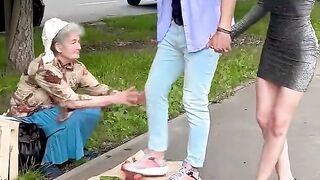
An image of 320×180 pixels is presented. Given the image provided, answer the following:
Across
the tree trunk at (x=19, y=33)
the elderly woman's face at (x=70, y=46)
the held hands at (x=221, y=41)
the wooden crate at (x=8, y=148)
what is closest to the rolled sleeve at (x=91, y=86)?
the elderly woman's face at (x=70, y=46)

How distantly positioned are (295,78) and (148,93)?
0.85 m

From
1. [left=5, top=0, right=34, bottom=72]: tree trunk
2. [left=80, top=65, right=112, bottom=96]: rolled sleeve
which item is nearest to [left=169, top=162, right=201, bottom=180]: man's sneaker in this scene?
[left=80, top=65, right=112, bottom=96]: rolled sleeve

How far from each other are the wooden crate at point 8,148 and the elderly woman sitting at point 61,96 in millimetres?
230

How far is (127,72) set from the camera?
314 inches

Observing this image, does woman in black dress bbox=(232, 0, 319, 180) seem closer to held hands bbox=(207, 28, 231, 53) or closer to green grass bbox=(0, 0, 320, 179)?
held hands bbox=(207, 28, 231, 53)

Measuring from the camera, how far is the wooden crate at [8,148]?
169 inches

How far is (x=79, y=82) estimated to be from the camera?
4.79 metres

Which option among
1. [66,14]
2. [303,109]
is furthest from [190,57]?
[66,14]

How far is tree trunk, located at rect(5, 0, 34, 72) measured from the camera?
8086 mm

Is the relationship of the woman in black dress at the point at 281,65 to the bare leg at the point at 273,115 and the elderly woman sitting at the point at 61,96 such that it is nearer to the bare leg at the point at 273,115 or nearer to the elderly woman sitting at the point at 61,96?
the bare leg at the point at 273,115

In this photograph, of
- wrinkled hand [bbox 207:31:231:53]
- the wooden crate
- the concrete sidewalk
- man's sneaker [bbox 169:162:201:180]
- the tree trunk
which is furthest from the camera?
the tree trunk

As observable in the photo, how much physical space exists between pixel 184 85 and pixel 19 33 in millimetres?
4437

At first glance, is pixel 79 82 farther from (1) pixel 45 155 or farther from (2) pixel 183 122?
(2) pixel 183 122

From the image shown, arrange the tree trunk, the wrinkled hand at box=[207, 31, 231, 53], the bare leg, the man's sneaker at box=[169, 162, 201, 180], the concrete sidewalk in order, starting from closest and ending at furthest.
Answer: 1. the wrinkled hand at box=[207, 31, 231, 53]
2. the bare leg
3. the man's sneaker at box=[169, 162, 201, 180]
4. the concrete sidewalk
5. the tree trunk
